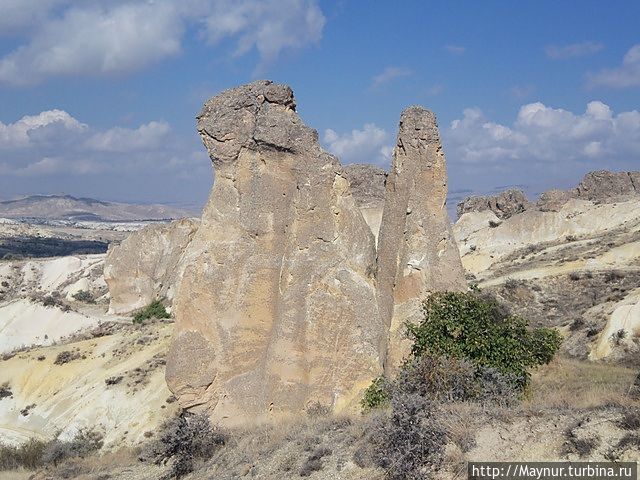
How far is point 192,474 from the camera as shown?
12867 mm

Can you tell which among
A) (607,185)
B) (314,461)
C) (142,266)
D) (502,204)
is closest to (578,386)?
(314,461)

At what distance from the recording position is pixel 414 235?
16.5 m

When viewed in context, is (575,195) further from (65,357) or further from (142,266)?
(65,357)

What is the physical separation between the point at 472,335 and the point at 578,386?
280 cm

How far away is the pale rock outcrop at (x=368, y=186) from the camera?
93.0 feet

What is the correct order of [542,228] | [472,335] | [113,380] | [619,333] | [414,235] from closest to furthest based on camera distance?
[472,335]
[414,235]
[619,333]
[113,380]
[542,228]

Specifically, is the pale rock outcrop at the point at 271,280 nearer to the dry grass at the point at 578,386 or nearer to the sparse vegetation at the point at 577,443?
the dry grass at the point at 578,386

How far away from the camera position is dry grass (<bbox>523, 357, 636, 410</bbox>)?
34.8 ft

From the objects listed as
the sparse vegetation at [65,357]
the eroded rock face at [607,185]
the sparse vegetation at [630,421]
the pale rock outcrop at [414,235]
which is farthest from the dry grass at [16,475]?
the eroded rock face at [607,185]

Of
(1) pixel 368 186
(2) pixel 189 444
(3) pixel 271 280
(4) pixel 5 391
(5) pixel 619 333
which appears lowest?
(4) pixel 5 391

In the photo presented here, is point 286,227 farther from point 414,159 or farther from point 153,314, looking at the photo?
point 153,314

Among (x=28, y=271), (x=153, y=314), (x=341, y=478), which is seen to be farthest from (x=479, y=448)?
(x=28, y=271)

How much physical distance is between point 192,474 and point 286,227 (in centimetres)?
579

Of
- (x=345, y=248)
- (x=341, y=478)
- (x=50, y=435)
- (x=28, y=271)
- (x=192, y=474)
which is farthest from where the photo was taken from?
(x=28, y=271)
